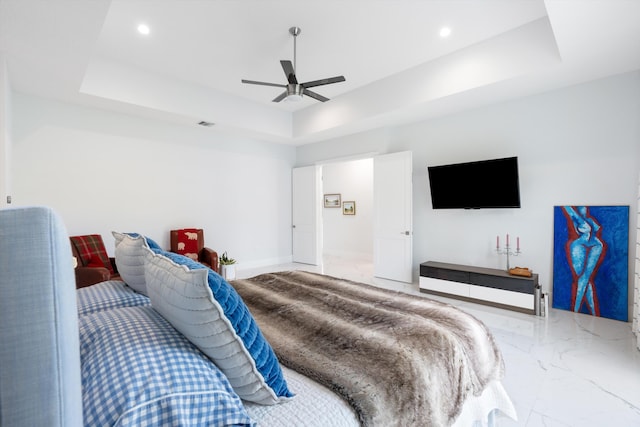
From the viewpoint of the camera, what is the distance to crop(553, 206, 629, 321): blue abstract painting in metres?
3.39

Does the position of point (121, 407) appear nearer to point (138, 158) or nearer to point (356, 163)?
point (138, 158)

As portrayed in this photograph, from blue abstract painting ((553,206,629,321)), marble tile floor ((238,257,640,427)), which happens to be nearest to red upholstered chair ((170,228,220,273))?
marble tile floor ((238,257,640,427))

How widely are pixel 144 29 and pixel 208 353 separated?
3669mm

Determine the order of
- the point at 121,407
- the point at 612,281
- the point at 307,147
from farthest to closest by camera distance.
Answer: the point at 307,147, the point at 612,281, the point at 121,407

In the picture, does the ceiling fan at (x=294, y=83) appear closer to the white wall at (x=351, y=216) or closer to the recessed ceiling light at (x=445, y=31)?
the recessed ceiling light at (x=445, y=31)

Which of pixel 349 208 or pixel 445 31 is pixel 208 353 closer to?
pixel 445 31

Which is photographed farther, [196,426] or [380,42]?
[380,42]

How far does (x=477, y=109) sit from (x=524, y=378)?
3.49 meters

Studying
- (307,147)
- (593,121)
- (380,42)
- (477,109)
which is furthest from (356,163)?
(593,121)

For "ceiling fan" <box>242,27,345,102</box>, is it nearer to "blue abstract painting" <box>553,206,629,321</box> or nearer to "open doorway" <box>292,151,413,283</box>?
"open doorway" <box>292,151,413,283</box>

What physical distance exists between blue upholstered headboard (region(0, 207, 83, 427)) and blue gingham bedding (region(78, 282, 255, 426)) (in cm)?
17

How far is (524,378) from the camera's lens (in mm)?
2301

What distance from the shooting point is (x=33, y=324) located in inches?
20.0

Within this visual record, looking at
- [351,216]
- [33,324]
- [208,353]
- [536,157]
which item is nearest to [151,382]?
[208,353]
